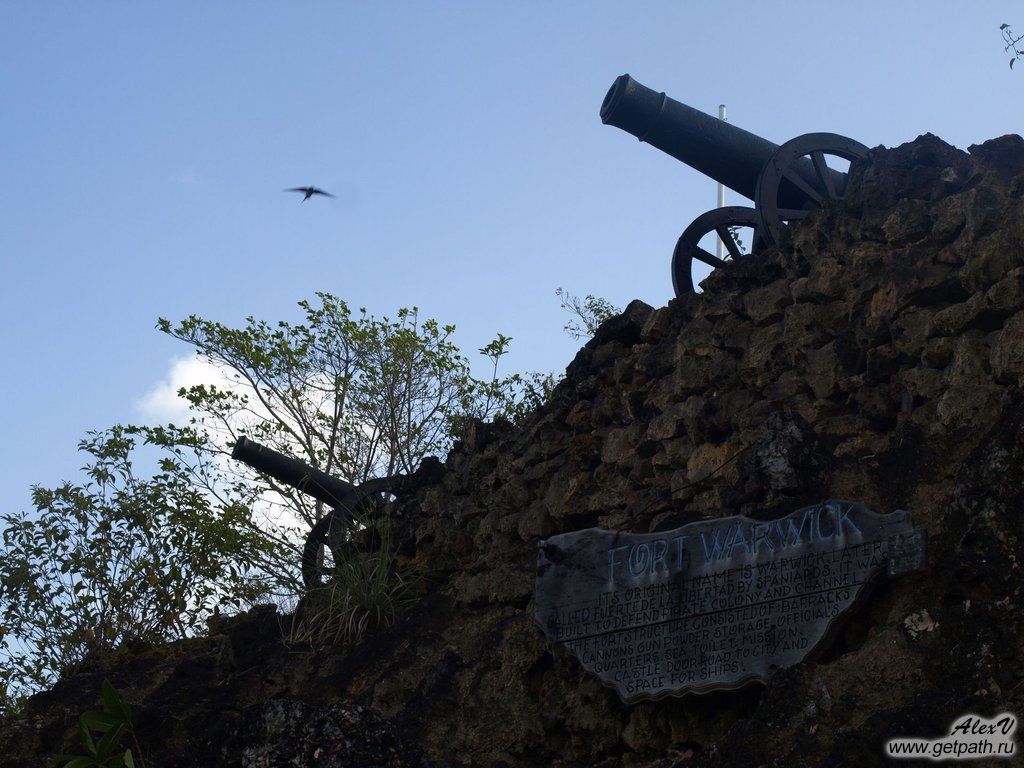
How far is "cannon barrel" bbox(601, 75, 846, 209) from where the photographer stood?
32.2 feet

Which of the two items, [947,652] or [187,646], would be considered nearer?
[947,652]

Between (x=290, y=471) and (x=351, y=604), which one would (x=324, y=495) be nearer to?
(x=290, y=471)

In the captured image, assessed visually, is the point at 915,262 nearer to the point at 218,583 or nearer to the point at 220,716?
the point at 220,716

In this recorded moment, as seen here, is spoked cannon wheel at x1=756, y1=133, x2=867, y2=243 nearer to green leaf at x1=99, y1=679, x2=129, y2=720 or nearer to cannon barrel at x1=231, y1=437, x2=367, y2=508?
cannon barrel at x1=231, y1=437, x2=367, y2=508

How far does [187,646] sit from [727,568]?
528 centimetres

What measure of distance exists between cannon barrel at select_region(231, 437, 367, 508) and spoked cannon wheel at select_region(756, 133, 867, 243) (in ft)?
16.3

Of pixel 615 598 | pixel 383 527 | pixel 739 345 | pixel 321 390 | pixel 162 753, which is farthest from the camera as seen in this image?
pixel 321 390

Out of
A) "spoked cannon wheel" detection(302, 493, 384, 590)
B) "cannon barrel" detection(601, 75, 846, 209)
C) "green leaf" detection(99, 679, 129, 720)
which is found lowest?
"green leaf" detection(99, 679, 129, 720)

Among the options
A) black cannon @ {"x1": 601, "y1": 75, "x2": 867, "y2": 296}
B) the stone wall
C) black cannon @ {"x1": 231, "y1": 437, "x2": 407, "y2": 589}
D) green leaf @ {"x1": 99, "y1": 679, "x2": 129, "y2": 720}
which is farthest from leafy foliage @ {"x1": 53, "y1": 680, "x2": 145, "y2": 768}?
black cannon @ {"x1": 601, "y1": 75, "x2": 867, "y2": 296}

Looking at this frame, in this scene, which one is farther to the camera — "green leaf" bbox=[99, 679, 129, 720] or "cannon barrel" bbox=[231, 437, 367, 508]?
"cannon barrel" bbox=[231, 437, 367, 508]

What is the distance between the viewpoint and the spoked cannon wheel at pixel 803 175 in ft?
29.0

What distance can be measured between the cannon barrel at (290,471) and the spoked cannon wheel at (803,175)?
4.97 meters

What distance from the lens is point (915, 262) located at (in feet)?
22.9

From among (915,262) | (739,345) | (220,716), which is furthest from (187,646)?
(915,262)
